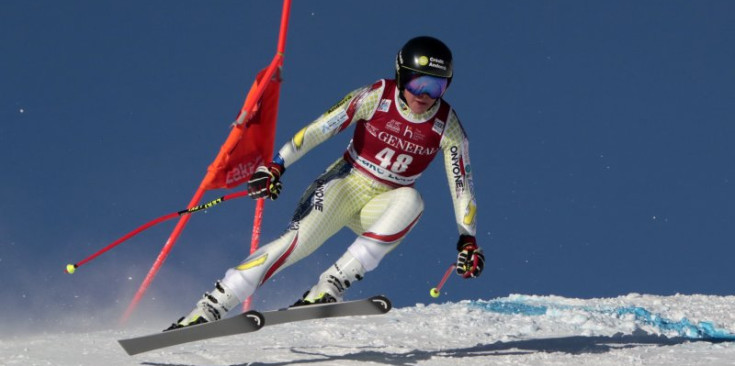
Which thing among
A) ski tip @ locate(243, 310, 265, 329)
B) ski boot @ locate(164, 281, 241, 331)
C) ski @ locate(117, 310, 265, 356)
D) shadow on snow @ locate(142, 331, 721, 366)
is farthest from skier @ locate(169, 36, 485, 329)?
shadow on snow @ locate(142, 331, 721, 366)

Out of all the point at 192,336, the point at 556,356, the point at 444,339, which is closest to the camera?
the point at 192,336

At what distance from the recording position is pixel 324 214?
635 centimetres

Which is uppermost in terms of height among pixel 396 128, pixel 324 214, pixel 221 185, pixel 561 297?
pixel 561 297

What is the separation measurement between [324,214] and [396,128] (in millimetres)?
728

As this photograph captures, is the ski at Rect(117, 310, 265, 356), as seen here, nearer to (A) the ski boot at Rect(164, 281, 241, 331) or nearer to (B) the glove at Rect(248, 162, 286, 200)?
(A) the ski boot at Rect(164, 281, 241, 331)

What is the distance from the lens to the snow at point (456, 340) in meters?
6.65

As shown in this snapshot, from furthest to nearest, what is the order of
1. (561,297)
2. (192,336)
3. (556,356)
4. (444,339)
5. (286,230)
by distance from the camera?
(561,297) → (444,339) → (556,356) → (286,230) → (192,336)

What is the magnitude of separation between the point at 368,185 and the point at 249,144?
2112 millimetres

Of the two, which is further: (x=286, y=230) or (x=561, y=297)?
(x=561, y=297)

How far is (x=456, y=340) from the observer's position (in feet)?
26.2

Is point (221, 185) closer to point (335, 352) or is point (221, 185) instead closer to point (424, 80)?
point (335, 352)

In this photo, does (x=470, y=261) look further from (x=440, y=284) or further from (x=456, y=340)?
(x=456, y=340)

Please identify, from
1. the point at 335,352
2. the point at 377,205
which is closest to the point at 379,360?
the point at 335,352

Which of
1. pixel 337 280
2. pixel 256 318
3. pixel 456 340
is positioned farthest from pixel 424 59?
pixel 456 340
